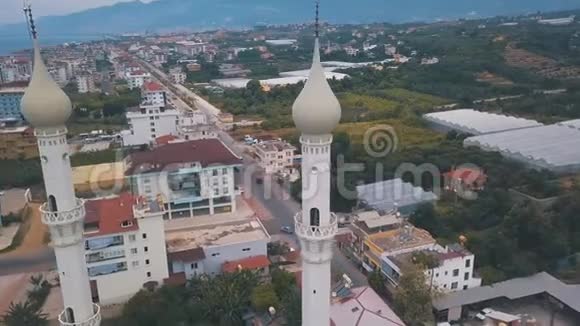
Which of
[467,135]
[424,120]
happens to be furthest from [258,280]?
[424,120]

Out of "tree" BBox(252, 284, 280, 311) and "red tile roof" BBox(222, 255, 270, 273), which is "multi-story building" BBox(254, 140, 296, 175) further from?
"tree" BBox(252, 284, 280, 311)

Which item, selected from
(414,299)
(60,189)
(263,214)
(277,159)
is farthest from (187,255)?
(277,159)

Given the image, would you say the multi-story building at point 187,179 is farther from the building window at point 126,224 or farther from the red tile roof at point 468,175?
the red tile roof at point 468,175

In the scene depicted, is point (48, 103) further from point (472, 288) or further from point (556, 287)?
point (556, 287)

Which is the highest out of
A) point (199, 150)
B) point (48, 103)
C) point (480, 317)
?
point (48, 103)

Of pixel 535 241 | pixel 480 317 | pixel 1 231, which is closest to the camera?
pixel 480 317

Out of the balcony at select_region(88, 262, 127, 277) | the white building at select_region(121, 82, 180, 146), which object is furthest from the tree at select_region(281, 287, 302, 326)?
the white building at select_region(121, 82, 180, 146)

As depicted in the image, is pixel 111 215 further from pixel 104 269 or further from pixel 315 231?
pixel 315 231
